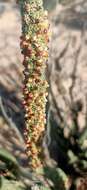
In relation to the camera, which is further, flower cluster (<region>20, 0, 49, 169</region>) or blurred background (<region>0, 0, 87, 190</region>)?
blurred background (<region>0, 0, 87, 190</region>)

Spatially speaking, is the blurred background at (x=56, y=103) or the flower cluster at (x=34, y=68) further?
the blurred background at (x=56, y=103)

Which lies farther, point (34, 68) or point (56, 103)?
point (56, 103)

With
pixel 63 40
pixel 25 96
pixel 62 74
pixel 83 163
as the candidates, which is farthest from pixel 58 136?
pixel 63 40

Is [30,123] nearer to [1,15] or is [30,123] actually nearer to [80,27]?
[80,27]

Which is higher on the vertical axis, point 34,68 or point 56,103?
point 56,103
